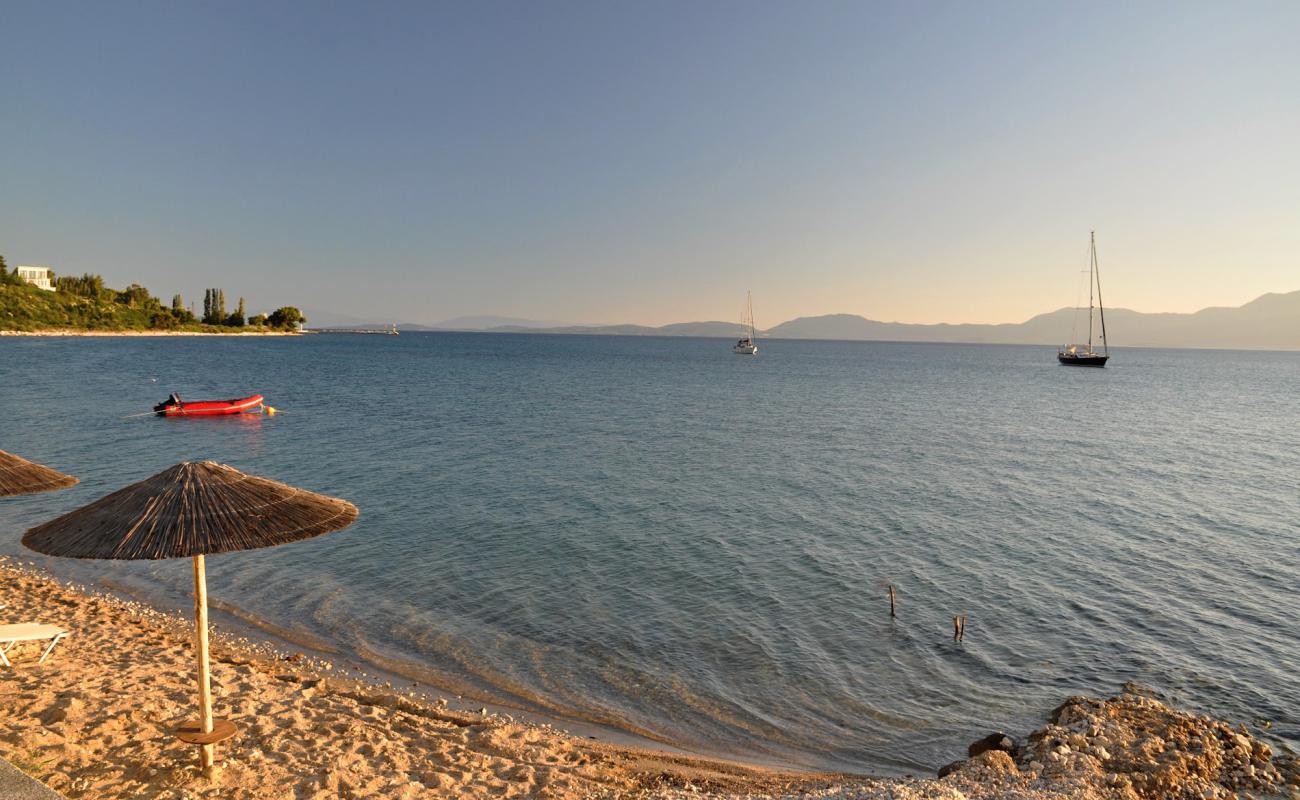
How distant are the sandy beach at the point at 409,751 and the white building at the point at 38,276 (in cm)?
20249

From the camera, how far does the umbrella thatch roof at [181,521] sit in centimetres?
666

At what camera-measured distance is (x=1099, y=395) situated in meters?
78.1

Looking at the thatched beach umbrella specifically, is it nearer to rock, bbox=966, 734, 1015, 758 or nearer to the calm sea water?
the calm sea water

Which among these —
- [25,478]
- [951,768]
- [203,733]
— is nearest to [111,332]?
[25,478]

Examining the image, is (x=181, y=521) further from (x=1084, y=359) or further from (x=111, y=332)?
(x=111, y=332)

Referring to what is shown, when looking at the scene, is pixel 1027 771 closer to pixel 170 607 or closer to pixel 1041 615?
pixel 1041 615

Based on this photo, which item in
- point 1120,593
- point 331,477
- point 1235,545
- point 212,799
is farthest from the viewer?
point 331,477

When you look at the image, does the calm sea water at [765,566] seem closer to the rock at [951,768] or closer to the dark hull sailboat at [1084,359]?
the rock at [951,768]

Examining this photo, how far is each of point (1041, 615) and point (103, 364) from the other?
94.2 m

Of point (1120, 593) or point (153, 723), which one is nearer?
point (153, 723)

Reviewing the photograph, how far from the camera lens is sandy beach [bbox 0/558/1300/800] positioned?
26.1 ft

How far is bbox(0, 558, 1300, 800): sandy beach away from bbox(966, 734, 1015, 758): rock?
0.04 m

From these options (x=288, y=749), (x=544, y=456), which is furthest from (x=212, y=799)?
(x=544, y=456)

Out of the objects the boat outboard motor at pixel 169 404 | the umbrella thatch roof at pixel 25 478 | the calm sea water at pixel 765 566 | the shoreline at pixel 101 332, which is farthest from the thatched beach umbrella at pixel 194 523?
Answer: the shoreline at pixel 101 332
